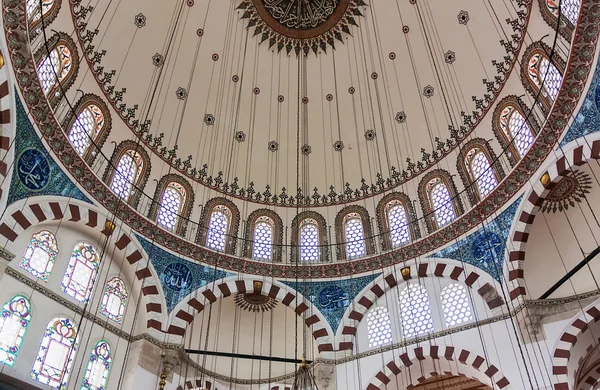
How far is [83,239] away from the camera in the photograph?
36.9ft

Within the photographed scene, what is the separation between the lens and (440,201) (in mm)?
13438

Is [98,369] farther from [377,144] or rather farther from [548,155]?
[548,155]

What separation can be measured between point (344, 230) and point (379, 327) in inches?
121

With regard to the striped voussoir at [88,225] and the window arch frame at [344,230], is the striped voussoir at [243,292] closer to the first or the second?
the striped voussoir at [88,225]

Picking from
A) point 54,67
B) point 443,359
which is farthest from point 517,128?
point 54,67

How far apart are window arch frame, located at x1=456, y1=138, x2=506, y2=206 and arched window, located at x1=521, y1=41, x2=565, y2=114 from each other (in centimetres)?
169

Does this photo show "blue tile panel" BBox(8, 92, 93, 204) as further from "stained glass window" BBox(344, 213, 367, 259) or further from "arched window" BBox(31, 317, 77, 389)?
"stained glass window" BBox(344, 213, 367, 259)

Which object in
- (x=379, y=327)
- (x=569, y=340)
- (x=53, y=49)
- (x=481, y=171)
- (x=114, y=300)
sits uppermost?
(x=53, y=49)

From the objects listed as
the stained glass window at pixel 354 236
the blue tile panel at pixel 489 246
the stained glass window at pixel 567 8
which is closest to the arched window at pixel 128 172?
the stained glass window at pixel 354 236

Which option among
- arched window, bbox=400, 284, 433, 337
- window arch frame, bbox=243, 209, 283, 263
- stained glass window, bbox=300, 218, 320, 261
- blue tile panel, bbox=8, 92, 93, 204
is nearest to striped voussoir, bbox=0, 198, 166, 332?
blue tile panel, bbox=8, 92, 93, 204

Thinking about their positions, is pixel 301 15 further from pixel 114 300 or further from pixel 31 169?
pixel 114 300

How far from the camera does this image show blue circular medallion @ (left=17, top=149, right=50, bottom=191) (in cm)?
972

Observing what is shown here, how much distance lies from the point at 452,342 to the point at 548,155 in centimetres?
443

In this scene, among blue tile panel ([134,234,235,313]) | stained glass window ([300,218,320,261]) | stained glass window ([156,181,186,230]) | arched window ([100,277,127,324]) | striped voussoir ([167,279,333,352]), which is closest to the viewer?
arched window ([100,277,127,324])
